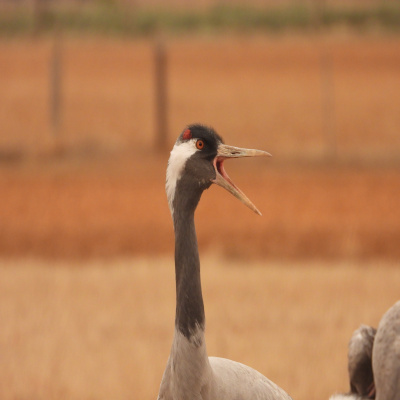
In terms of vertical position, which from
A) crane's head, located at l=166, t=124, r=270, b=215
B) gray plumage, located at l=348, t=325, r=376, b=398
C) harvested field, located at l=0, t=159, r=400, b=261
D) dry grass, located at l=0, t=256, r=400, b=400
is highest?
crane's head, located at l=166, t=124, r=270, b=215

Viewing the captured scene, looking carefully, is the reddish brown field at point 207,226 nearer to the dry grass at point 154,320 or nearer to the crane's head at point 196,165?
the dry grass at point 154,320

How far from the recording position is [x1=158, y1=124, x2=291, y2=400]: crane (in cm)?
367

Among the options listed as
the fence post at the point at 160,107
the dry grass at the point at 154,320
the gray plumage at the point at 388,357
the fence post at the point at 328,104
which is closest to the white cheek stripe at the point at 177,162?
the gray plumage at the point at 388,357

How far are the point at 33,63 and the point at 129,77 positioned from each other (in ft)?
11.1

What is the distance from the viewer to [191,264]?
12.2ft

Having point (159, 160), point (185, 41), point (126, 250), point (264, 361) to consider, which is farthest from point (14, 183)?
point (185, 41)

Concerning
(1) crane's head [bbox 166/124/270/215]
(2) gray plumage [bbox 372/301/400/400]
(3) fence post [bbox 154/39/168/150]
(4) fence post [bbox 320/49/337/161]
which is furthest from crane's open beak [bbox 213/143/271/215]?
(3) fence post [bbox 154/39/168/150]

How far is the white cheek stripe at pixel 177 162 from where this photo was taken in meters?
3.75

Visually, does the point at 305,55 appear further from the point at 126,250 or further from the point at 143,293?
the point at 143,293

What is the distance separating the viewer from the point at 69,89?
22562 mm

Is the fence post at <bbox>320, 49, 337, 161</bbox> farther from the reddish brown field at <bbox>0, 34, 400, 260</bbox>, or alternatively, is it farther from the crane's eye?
the crane's eye

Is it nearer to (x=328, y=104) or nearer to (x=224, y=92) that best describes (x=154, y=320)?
(x=328, y=104)

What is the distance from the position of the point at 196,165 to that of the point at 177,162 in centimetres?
9

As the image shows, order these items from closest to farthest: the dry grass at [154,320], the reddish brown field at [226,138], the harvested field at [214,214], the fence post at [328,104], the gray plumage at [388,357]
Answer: the gray plumage at [388,357], the dry grass at [154,320], the harvested field at [214,214], the reddish brown field at [226,138], the fence post at [328,104]
